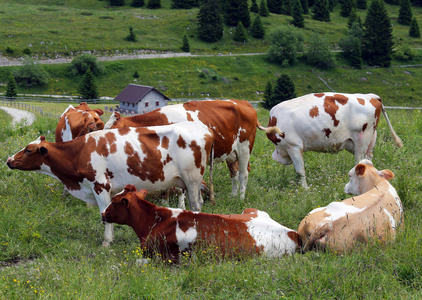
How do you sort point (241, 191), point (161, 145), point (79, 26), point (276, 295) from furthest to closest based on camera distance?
1. point (79, 26)
2. point (241, 191)
3. point (161, 145)
4. point (276, 295)

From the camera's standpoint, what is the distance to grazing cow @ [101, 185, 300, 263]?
24.1ft

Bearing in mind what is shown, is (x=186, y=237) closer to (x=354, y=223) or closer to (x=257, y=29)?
(x=354, y=223)

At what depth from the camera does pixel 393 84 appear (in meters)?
96.5

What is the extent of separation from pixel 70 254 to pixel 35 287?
1.90 meters

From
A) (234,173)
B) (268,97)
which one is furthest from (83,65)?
(234,173)

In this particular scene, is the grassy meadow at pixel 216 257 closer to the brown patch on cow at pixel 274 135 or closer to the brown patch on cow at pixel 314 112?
the brown patch on cow at pixel 274 135

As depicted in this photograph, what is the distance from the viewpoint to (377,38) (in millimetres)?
110625

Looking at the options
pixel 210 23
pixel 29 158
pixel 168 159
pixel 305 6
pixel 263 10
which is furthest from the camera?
pixel 305 6

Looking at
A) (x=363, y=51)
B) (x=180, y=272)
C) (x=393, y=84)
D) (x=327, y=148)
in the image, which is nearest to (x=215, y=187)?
(x=327, y=148)

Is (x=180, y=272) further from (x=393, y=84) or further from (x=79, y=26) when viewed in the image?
(x=79, y=26)

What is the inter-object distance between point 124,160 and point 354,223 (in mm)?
4417

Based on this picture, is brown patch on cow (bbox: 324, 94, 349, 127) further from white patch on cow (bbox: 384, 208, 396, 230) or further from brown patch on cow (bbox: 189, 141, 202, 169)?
white patch on cow (bbox: 384, 208, 396, 230)

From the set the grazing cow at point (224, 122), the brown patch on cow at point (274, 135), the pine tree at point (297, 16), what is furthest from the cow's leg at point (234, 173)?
the pine tree at point (297, 16)

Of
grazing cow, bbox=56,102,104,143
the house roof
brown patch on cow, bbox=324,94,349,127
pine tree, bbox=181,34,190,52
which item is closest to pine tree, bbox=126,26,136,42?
pine tree, bbox=181,34,190,52
